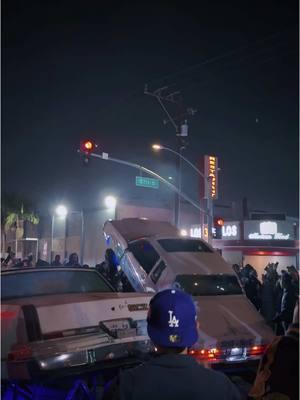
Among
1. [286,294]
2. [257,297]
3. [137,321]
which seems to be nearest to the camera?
[137,321]

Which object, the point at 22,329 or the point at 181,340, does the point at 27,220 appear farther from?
the point at 181,340

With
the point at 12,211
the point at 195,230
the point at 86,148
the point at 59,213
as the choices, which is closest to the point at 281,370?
the point at 86,148

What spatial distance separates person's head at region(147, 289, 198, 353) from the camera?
2.20 m

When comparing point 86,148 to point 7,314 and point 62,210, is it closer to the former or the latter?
point 7,314

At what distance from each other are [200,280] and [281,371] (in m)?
7.81

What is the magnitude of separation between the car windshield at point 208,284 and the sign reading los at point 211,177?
37.4 ft

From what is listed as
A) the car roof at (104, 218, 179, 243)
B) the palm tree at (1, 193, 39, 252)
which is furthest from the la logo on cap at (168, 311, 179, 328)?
the palm tree at (1, 193, 39, 252)

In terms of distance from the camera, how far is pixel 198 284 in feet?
33.3

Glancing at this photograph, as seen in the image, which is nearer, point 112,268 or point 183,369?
point 183,369

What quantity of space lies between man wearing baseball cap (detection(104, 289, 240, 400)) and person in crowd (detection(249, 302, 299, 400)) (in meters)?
0.38

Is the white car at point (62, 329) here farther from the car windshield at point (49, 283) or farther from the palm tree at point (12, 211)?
the palm tree at point (12, 211)

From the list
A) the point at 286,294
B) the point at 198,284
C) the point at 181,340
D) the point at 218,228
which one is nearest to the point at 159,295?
the point at 181,340

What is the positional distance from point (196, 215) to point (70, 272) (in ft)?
113

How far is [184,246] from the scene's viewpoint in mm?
11406
